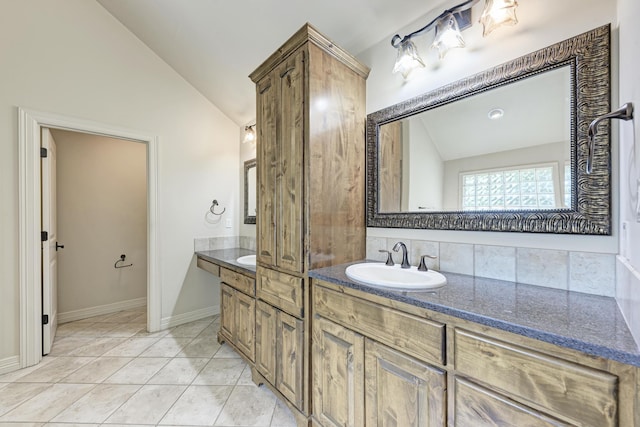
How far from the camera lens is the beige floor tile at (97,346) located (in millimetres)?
2250

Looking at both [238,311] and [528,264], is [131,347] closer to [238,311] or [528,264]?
[238,311]

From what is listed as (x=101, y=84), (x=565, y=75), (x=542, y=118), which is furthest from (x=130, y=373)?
(x=565, y=75)

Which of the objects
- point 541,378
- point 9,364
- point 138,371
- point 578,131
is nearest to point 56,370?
point 9,364

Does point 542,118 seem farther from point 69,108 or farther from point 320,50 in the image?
point 69,108

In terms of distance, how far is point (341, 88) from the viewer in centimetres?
165

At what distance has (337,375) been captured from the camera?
50.7 inches

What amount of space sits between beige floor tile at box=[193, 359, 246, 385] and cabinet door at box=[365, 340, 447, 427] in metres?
1.20

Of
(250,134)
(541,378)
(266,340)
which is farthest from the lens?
(250,134)

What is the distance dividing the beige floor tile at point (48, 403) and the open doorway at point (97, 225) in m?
1.37

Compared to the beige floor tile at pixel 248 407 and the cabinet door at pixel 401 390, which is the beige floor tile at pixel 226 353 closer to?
the beige floor tile at pixel 248 407

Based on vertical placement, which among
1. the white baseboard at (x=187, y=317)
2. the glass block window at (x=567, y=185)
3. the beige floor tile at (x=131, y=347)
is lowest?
the beige floor tile at (x=131, y=347)

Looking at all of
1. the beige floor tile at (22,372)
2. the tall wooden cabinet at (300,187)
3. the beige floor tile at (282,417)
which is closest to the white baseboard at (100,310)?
the beige floor tile at (22,372)

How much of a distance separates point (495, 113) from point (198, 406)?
2391 millimetres

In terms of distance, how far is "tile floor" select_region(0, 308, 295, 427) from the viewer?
1539 mm
